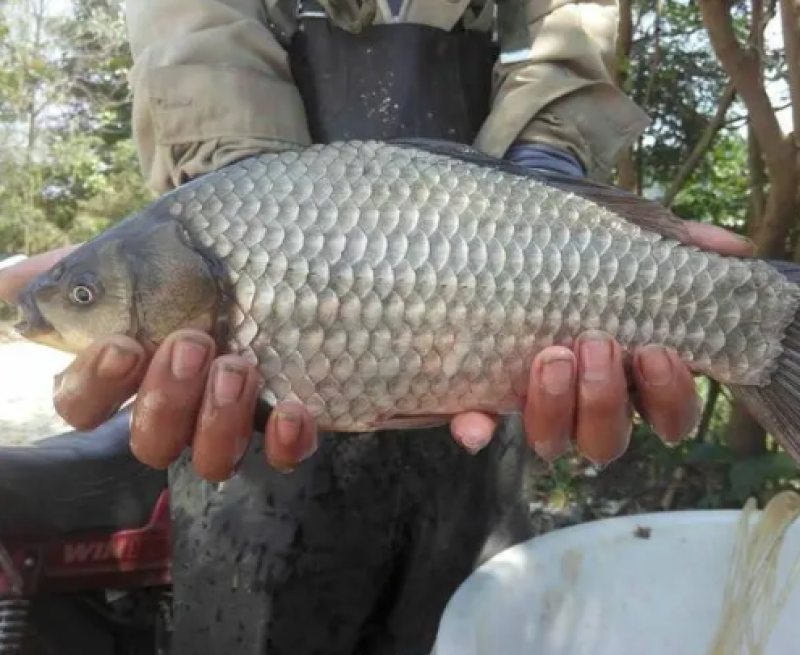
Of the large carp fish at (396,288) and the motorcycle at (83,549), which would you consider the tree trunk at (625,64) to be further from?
the large carp fish at (396,288)

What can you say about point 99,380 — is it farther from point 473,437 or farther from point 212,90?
point 212,90

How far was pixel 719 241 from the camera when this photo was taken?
4.52 ft

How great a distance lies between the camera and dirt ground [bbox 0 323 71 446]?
4469mm

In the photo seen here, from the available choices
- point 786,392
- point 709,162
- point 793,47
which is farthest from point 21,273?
point 709,162

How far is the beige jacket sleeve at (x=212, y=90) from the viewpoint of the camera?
1534 mm

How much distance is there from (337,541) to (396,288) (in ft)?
2.04

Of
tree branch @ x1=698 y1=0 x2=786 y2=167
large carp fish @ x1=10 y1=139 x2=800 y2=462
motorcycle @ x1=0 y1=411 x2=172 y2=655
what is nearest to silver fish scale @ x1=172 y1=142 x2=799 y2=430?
large carp fish @ x1=10 y1=139 x2=800 y2=462

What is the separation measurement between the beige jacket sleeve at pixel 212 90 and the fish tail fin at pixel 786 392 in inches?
29.7

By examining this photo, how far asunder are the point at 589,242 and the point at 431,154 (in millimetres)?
215

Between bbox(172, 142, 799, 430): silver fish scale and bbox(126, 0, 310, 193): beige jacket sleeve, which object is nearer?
bbox(172, 142, 799, 430): silver fish scale

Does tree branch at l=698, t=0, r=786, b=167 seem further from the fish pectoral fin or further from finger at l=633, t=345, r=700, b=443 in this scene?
the fish pectoral fin

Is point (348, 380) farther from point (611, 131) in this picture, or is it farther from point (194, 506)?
point (611, 131)

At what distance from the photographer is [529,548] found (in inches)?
62.4

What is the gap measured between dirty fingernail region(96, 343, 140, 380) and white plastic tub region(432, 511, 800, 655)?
0.65 meters
